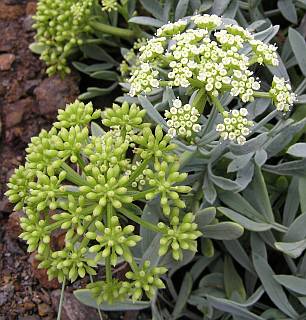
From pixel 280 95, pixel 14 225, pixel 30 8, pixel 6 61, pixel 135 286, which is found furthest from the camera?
pixel 30 8

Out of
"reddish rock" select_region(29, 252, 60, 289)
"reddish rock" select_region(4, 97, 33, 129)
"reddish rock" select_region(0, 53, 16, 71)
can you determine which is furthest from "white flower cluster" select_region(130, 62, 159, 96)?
"reddish rock" select_region(0, 53, 16, 71)

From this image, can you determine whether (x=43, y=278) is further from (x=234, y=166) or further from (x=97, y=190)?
(x=234, y=166)

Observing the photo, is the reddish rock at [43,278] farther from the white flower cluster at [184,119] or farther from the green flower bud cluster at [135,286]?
the white flower cluster at [184,119]

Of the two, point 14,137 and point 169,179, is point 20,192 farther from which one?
point 14,137

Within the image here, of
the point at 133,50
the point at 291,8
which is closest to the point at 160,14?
the point at 133,50

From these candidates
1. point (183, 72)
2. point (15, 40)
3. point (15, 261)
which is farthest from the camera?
point (15, 40)

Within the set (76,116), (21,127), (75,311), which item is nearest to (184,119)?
(76,116)
